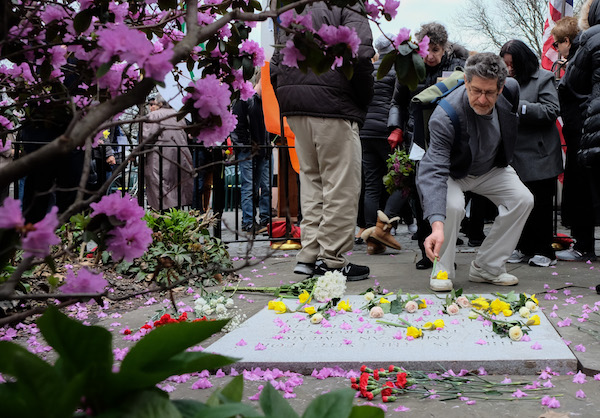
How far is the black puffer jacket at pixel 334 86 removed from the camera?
15.1ft

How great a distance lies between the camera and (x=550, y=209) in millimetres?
5773

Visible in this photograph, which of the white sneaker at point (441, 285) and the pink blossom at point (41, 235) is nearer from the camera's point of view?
the pink blossom at point (41, 235)

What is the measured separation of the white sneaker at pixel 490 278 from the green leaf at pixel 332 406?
394 centimetres

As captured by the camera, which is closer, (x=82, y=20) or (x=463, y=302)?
(x=82, y=20)

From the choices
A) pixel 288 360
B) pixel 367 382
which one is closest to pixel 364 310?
pixel 288 360

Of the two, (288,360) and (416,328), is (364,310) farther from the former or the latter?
(288,360)

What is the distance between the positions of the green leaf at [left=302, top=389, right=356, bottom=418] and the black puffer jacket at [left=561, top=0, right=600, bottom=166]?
4193mm

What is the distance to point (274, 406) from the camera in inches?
42.7

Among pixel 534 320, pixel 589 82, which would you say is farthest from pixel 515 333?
pixel 589 82

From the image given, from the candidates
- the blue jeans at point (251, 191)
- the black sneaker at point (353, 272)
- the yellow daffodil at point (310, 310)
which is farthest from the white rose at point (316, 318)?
the blue jeans at point (251, 191)

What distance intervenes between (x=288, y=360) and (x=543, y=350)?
46.1 inches

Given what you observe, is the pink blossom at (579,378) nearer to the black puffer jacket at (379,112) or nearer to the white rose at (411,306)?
the white rose at (411,306)

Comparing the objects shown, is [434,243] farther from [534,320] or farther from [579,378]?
[579,378]

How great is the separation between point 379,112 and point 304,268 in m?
2.78
